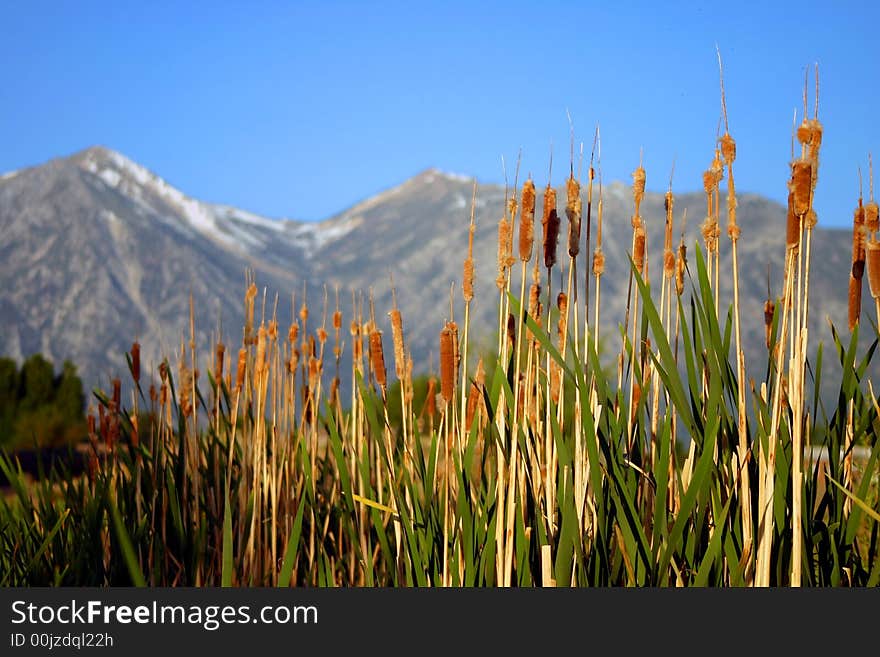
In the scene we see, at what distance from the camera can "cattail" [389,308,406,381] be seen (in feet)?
5.18

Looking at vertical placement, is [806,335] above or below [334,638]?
above

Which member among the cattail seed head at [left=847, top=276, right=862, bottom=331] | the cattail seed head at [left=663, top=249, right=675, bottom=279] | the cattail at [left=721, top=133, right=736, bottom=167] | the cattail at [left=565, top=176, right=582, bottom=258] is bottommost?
the cattail seed head at [left=847, top=276, right=862, bottom=331]

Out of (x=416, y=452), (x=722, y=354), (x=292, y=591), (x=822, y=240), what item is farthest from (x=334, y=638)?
(x=822, y=240)

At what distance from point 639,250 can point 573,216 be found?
0.44 ft

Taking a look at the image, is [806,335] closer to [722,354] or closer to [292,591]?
[722,354]

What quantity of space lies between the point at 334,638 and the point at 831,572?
0.81 m

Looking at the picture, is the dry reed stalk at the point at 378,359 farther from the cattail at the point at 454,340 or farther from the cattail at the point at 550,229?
the cattail at the point at 550,229

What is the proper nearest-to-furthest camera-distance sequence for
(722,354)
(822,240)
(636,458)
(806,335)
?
(806,335) < (722,354) < (636,458) < (822,240)

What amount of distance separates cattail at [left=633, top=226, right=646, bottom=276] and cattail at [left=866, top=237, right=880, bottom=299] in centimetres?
34

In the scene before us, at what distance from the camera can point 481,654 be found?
4.54 ft

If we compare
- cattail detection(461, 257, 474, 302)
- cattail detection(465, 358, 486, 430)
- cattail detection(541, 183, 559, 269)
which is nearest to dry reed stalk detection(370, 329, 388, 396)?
cattail detection(465, 358, 486, 430)

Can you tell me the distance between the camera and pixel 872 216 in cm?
146

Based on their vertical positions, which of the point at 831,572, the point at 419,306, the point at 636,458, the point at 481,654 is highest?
the point at 419,306

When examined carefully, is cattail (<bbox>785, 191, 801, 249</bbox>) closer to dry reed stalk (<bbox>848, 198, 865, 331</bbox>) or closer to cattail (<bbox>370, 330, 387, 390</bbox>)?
dry reed stalk (<bbox>848, 198, 865, 331</bbox>)
